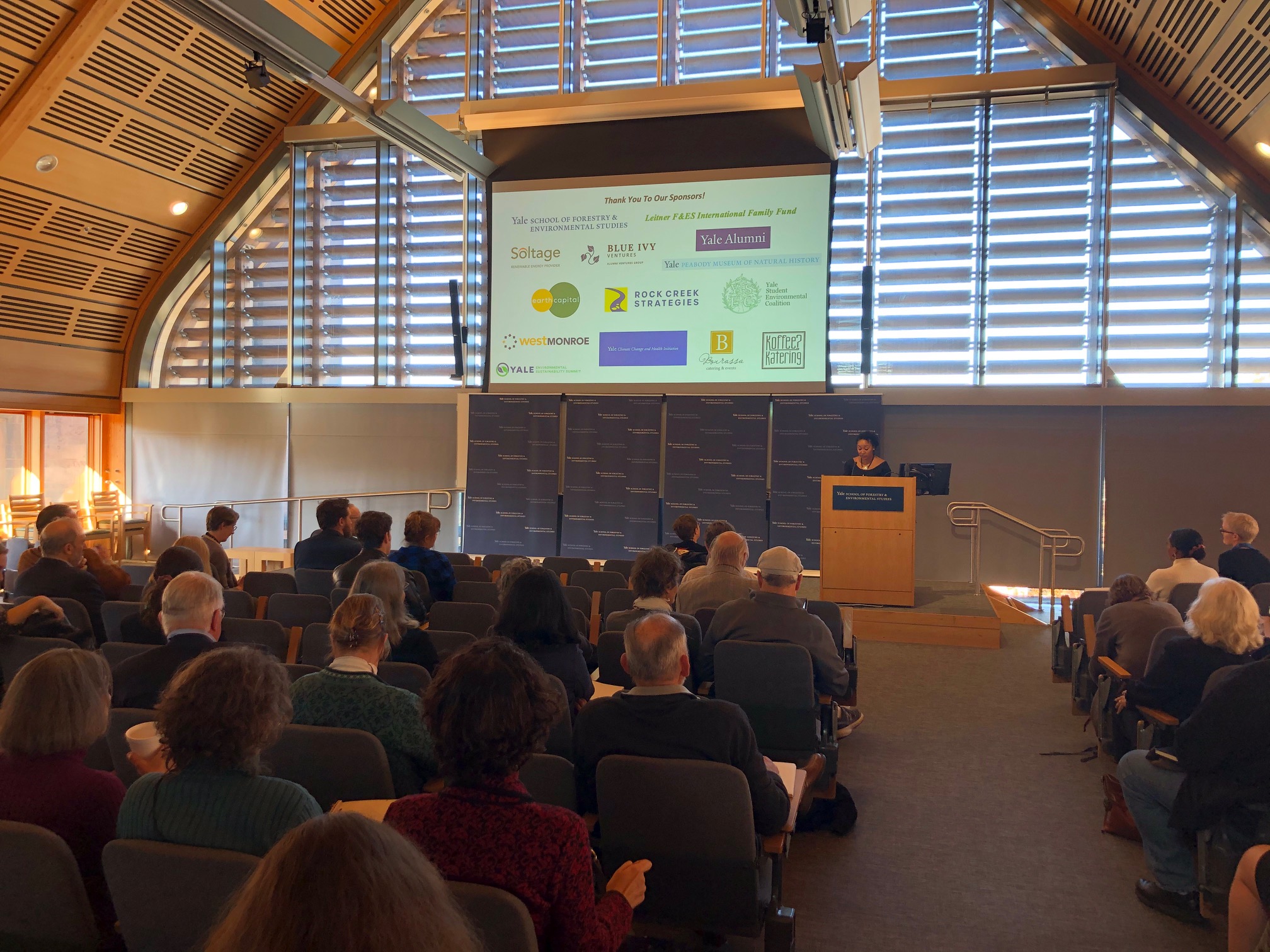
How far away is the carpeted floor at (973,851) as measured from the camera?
2854 mm

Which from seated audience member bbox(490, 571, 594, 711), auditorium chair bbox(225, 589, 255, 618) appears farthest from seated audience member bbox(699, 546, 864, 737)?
auditorium chair bbox(225, 589, 255, 618)

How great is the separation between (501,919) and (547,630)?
5.90 ft

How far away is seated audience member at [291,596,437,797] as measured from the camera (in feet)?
8.16

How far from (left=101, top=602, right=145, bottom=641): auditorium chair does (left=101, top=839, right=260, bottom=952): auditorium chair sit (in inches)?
118

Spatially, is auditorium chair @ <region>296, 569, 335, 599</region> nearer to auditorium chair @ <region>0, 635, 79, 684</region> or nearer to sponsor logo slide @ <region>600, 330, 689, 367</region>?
auditorium chair @ <region>0, 635, 79, 684</region>

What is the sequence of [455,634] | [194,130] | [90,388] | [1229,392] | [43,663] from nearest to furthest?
[43,663], [455,634], [1229,392], [194,130], [90,388]

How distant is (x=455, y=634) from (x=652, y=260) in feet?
23.6

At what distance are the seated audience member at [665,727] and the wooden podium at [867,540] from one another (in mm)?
4958

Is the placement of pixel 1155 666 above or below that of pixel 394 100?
below

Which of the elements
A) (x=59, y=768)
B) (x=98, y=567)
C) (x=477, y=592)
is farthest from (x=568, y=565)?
(x=59, y=768)

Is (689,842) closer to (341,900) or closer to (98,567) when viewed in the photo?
(341,900)

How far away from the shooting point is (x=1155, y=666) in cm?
349

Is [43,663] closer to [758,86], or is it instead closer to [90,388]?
[758,86]

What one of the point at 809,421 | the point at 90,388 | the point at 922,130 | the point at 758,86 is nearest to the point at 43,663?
the point at 809,421
